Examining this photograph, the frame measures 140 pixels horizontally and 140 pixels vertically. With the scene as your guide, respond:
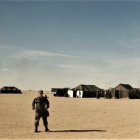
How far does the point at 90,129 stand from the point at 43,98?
2748 mm

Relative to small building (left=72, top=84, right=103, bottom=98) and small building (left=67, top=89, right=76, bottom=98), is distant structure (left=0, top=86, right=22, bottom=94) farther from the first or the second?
small building (left=72, top=84, right=103, bottom=98)

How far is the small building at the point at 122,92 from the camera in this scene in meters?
90.5

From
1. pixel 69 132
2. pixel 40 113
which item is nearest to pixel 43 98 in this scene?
pixel 40 113

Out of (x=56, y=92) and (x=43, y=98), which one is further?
(x=56, y=92)

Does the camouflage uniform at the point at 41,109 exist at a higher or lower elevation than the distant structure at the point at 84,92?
lower

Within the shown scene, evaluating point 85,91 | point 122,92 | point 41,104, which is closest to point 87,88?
point 85,91

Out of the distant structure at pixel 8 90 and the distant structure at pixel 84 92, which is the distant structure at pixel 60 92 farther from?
the distant structure at pixel 8 90

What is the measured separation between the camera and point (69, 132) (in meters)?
17.4

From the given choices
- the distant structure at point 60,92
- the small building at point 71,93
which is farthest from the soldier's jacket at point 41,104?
the distant structure at point 60,92

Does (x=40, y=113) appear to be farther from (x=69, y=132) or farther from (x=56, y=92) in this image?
(x=56, y=92)

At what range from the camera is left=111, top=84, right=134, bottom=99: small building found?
90500mm

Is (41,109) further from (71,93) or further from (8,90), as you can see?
(8,90)

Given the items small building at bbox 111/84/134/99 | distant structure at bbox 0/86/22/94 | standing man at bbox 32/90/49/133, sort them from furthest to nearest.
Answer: distant structure at bbox 0/86/22/94 → small building at bbox 111/84/134/99 → standing man at bbox 32/90/49/133

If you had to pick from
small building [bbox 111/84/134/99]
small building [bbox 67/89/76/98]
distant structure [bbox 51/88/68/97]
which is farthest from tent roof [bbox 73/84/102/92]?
small building [bbox 111/84/134/99]
